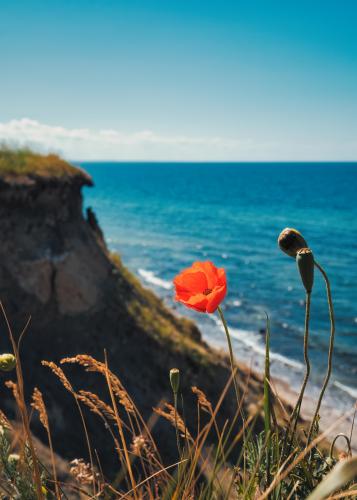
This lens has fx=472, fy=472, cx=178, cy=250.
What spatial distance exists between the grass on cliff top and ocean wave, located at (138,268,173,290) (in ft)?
69.6

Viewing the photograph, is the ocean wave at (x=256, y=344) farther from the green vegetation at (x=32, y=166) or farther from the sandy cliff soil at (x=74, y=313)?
the green vegetation at (x=32, y=166)

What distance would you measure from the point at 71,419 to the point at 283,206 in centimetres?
8176

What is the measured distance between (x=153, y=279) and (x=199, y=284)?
116 feet

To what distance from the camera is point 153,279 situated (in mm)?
37156

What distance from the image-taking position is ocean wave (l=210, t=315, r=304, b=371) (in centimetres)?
2333

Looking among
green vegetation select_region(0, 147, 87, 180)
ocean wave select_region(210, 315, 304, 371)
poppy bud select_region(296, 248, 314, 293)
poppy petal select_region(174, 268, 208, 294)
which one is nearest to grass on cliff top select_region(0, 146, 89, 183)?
green vegetation select_region(0, 147, 87, 180)

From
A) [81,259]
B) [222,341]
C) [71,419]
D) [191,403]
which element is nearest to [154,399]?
[191,403]

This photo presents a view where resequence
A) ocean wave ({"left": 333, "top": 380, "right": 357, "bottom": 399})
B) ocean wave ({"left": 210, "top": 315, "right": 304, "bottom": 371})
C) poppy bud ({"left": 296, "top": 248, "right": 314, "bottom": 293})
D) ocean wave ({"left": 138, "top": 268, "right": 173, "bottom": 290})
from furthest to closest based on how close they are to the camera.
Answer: ocean wave ({"left": 138, "top": 268, "right": 173, "bottom": 290}) < ocean wave ({"left": 210, "top": 315, "right": 304, "bottom": 371}) < ocean wave ({"left": 333, "top": 380, "right": 357, "bottom": 399}) < poppy bud ({"left": 296, "top": 248, "right": 314, "bottom": 293})

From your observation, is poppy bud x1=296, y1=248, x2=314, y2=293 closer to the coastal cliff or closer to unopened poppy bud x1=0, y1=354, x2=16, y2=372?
unopened poppy bud x1=0, y1=354, x2=16, y2=372

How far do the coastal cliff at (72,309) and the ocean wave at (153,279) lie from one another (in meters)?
→ 20.7

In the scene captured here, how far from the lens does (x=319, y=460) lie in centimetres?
157

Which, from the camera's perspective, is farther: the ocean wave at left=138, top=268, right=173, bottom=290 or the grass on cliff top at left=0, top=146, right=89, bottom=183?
the ocean wave at left=138, top=268, right=173, bottom=290

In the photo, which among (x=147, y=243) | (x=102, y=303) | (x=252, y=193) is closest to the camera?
(x=102, y=303)

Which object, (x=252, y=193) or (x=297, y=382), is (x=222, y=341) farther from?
(x=252, y=193)
